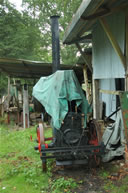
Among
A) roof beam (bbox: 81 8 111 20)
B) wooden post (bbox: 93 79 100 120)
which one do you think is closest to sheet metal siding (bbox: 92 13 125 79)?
wooden post (bbox: 93 79 100 120)

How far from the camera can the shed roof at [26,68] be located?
28.3ft

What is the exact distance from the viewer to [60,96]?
4324 mm

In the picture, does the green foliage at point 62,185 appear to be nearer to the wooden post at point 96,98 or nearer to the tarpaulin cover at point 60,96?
the tarpaulin cover at point 60,96

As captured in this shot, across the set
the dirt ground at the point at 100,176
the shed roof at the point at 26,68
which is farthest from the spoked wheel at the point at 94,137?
the shed roof at the point at 26,68

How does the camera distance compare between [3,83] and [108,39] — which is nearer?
[108,39]

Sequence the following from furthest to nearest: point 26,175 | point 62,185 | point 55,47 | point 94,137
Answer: point 55,47 → point 94,137 → point 26,175 → point 62,185

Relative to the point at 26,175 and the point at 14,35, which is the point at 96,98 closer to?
the point at 26,175

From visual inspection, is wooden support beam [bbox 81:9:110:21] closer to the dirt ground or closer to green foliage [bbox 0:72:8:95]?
the dirt ground

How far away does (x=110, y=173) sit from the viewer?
4211 millimetres

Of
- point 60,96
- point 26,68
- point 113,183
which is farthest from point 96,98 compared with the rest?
point 26,68

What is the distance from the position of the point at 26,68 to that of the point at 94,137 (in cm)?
655

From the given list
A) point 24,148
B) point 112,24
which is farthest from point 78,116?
point 24,148

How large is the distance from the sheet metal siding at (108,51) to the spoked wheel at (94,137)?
128cm

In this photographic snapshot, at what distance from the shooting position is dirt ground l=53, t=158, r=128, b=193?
3.62 meters
